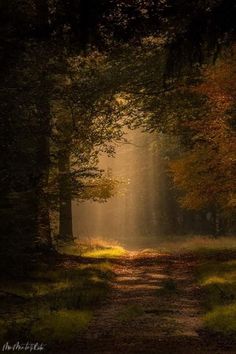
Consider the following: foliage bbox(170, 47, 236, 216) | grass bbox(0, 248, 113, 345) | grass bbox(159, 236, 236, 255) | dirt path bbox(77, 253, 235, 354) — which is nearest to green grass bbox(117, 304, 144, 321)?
dirt path bbox(77, 253, 235, 354)

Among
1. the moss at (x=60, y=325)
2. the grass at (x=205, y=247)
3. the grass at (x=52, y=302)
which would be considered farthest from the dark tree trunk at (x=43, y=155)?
the grass at (x=205, y=247)

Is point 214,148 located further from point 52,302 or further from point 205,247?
point 52,302

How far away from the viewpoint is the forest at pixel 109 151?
8.79 meters

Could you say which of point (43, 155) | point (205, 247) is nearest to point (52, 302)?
point (43, 155)

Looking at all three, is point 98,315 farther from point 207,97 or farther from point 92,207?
point 92,207

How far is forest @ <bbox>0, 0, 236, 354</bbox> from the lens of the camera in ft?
28.8

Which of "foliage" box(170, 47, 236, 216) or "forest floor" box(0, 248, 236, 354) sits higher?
"foliage" box(170, 47, 236, 216)

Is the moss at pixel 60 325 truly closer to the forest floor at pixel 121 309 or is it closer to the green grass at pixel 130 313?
the forest floor at pixel 121 309

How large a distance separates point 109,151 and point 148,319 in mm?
12808

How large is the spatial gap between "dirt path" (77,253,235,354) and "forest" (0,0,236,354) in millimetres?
36

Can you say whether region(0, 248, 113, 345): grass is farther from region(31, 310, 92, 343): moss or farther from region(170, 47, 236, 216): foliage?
region(170, 47, 236, 216): foliage

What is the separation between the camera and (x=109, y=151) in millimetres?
23141

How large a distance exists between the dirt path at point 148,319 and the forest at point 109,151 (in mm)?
36

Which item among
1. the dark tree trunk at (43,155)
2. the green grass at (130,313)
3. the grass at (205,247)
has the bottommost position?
the grass at (205,247)
